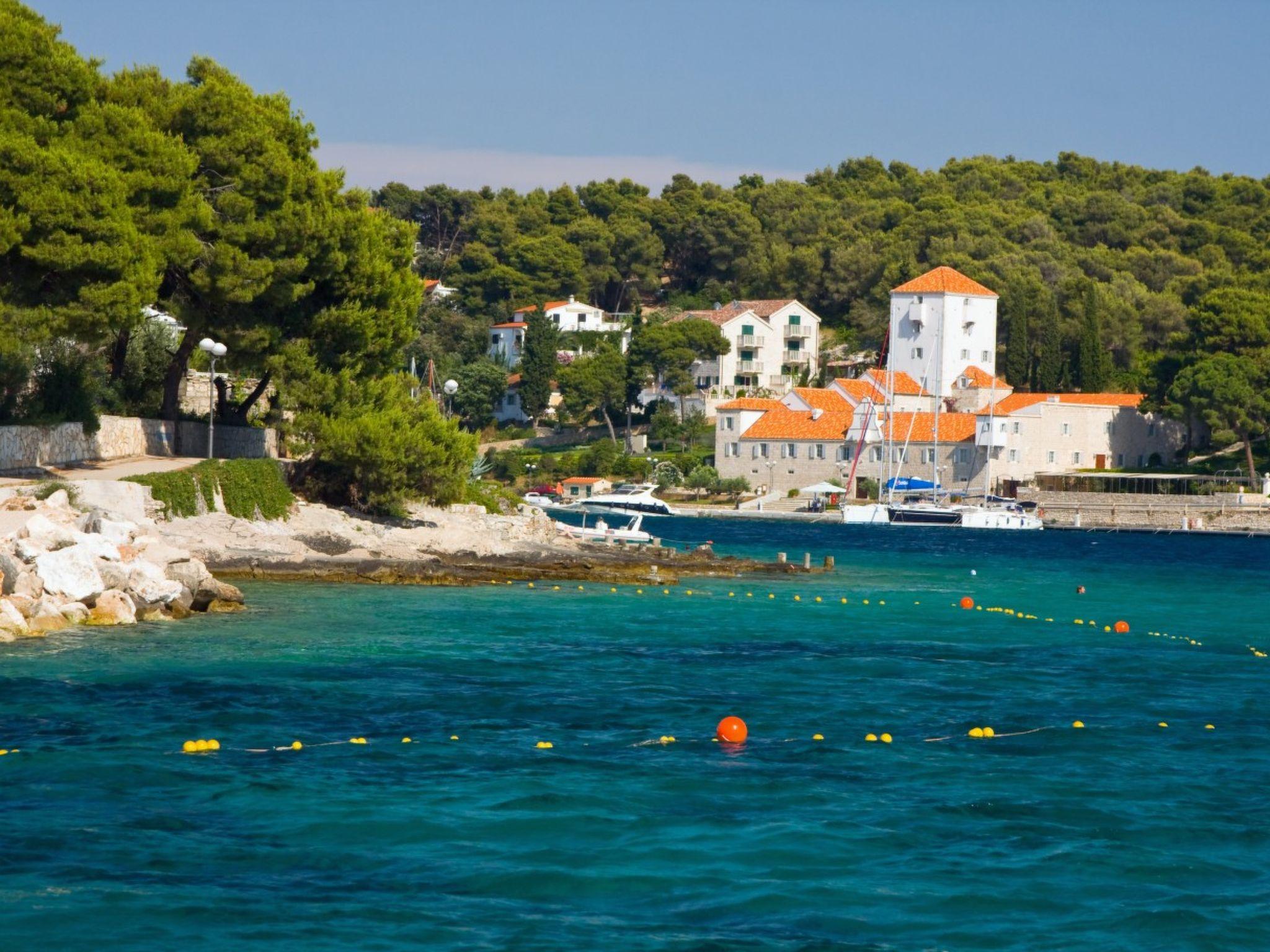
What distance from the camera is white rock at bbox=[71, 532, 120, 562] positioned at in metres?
30.7

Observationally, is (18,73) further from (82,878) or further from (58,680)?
(82,878)

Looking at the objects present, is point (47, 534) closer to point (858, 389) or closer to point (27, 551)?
point (27, 551)

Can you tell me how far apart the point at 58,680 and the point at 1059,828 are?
13931 millimetres

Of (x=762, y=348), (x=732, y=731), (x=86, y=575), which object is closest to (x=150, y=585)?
(x=86, y=575)

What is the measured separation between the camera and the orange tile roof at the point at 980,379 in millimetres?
111000

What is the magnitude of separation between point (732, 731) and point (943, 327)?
316ft

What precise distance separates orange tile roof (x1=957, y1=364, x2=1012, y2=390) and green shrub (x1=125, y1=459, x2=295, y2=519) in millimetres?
72722

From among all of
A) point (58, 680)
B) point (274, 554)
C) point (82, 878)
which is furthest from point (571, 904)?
point (274, 554)

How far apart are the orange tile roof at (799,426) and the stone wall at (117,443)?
57.9 meters

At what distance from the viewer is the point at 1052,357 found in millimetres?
118438

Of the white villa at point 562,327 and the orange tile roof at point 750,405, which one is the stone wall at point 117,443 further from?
the white villa at point 562,327

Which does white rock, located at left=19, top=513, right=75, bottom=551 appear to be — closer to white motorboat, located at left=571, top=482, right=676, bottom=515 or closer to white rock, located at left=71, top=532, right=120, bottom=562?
white rock, located at left=71, top=532, right=120, bottom=562

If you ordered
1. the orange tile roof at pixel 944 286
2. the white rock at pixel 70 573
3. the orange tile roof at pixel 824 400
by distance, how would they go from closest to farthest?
the white rock at pixel 70 573, the orange tile roof at pixel 824 400, the orange tile roof at pixel 944 286

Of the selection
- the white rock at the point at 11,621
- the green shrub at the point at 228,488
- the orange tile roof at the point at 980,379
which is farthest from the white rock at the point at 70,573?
the orange tile roof at the point at 980,379
